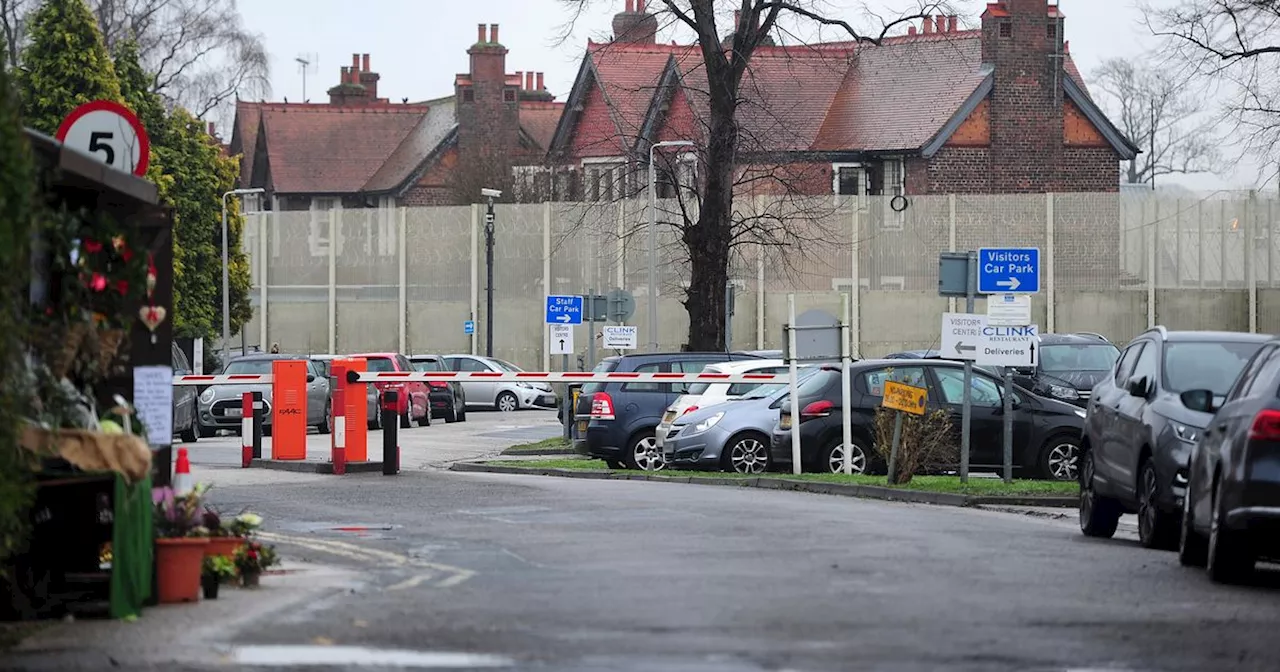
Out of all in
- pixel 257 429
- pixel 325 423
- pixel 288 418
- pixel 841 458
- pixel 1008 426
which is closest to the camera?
pixel 1008 426

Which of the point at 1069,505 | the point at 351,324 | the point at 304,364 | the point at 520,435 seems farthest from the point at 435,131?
the point at 1069,505

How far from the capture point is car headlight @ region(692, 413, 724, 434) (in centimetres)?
2681

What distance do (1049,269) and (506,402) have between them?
15.1m

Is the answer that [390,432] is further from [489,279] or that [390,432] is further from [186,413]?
[489,279]

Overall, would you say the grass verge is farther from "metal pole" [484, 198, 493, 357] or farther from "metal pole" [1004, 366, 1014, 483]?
"metal pole" [484, 198, 493, 357]

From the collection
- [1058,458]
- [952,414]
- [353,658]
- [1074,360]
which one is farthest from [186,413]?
[353,658]

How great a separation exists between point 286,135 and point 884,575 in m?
80.9

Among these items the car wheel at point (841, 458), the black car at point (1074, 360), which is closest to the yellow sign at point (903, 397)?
the car wheel at point (841, 458)

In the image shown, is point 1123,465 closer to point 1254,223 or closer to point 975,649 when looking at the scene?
point 975,649

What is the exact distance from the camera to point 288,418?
29.6 meters

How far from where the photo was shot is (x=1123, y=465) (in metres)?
17.1

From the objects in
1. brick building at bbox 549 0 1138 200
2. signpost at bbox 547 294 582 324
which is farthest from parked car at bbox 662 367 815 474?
brick building at bbox 549 0 1138 200

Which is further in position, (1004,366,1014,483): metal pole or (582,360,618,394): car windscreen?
(582,360,618,394): car windscreen

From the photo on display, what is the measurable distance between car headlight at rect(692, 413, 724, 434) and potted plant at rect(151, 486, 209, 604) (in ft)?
51.4
